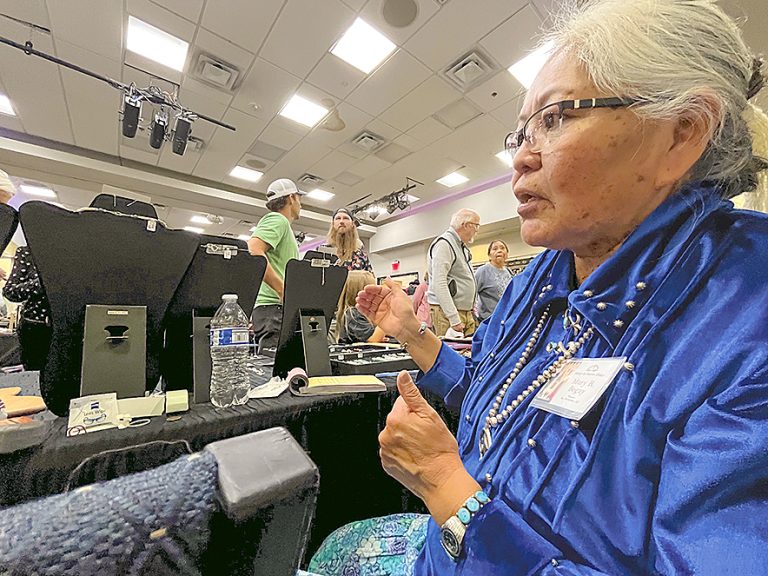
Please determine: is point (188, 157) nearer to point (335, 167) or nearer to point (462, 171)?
point (335, 167)

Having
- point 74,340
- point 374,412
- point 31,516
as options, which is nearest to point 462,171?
point 374,412

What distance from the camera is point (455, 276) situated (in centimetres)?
290

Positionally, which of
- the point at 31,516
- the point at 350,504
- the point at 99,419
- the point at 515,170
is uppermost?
the point at 515,170

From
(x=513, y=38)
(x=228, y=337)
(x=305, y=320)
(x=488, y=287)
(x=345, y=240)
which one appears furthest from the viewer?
(x=488, y=287)

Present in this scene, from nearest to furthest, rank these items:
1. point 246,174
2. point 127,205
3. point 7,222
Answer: point 7,222 < point 127,205 < point 246,174

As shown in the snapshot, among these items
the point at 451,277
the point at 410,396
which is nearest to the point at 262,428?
the point at 410,396

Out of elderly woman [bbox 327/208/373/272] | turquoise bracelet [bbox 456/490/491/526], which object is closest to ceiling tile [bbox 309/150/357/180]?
elderly woman [bbox 327/208/373/272]

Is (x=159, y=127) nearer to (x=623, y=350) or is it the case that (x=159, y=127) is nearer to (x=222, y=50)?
(x=222, y=50)

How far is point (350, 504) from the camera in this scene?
1202 millimetres

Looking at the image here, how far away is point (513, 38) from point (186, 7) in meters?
2.66

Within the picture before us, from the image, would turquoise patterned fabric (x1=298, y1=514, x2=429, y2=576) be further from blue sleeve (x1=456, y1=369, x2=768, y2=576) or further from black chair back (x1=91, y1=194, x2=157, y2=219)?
black chair back (x1=91, y1=194, x2=157, y2=219)

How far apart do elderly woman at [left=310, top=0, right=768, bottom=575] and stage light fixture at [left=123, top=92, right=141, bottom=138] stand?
4.31m

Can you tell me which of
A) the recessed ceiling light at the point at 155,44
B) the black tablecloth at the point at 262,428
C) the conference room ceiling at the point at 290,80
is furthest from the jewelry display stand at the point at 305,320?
the recessed ceiling light at the point at 155,44

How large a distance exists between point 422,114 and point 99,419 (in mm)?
4188
